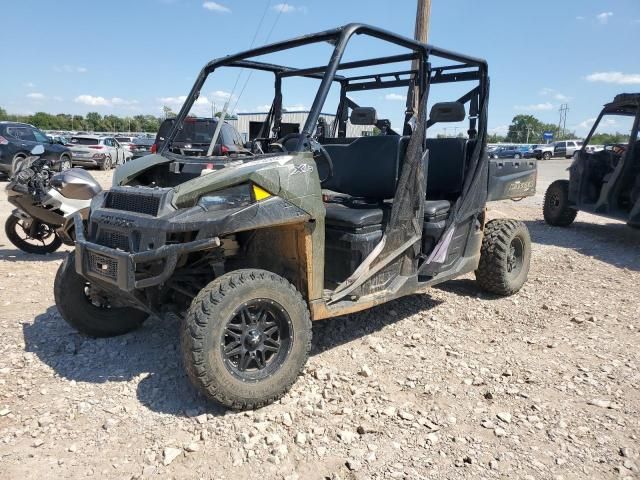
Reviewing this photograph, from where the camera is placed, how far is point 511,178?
535 centimetres

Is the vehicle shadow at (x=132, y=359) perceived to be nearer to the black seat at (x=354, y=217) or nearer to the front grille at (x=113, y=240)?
the front grille at (x=113, y=240)

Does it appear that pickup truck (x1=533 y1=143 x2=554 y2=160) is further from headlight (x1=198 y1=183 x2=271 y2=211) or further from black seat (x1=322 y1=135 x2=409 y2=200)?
headlight (x1=198 y1=183 x2=271 y2=211)

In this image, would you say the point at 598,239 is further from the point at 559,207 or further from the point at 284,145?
the point at 284,145

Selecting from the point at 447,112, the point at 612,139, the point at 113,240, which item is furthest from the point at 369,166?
the point at 612,139

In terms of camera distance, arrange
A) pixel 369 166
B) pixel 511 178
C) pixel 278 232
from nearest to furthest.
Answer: pixel 278 232 < pixel 369 166 < pixel 511 178

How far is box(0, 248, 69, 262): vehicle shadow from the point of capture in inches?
255

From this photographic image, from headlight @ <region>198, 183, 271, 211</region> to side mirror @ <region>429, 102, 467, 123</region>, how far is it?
207 centimetres

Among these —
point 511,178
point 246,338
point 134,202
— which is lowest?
point 246,338

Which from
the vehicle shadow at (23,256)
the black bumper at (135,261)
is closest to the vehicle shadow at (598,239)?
the black bumper at (135,261)

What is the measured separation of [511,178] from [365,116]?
5.69ft

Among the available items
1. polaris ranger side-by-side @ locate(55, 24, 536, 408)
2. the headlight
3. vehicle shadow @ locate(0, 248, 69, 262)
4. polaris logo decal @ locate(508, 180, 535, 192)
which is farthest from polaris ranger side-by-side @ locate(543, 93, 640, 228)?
vehicle shadow @ locate(0, 248, 69, 262)

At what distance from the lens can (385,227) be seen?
3.91 meters

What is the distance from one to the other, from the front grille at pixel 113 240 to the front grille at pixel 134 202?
18cm

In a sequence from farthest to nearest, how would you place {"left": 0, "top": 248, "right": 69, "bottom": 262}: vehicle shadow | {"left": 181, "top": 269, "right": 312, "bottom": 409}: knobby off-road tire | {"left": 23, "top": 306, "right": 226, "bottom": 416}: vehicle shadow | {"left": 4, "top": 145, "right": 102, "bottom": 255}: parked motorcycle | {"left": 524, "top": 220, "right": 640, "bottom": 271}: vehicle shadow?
{"left": 524, "top": 220, "right": 640, "bottom": 271}: vehicle shadow, {"left": 0, "top": 248, "right": 69, "bottom": 262}: vehicle shadow, {"left": 4, "top": 145, "right": 102, "bottom": 255}: parked motorcycle, {"left": 23, "top": 306, "right": 226, "bottom": 416}: vehicle shadow, {"left": 181, "top": 269, "right": 312, "bottom": 409}: knobby off-road tire
